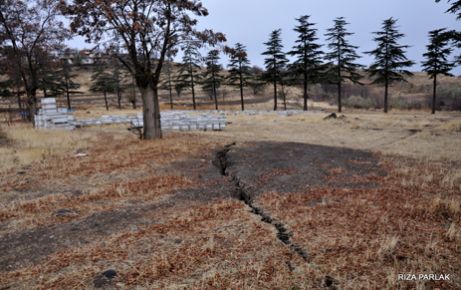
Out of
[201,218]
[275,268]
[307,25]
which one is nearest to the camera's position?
[275,268]

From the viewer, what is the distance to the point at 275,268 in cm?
346

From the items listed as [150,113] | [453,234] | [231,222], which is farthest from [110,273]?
[150,113]

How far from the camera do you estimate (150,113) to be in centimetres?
1366

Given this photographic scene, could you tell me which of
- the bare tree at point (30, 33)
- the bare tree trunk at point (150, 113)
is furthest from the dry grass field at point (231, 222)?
the bare tree at point (30, 33)

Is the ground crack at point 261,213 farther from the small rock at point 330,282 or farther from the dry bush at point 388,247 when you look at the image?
the dry bush at point 388,247

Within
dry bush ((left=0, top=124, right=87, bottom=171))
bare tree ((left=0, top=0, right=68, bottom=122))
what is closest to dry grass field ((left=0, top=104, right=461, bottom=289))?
dry bush ((left=0, top=124, right=87, bottom=171))

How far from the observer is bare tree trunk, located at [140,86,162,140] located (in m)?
13.4

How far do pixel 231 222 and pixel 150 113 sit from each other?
32.2 feet

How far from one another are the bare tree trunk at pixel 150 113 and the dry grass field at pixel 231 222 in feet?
13.9

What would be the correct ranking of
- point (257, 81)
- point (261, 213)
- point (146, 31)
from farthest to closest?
point (257, 81), point (146, 31), point (261, 213)

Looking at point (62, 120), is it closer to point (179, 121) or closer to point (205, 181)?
point (179, 121)

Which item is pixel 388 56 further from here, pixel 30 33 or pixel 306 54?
pixel 30 33

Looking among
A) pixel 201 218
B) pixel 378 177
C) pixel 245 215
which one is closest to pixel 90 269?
Answer: pixel 201 218

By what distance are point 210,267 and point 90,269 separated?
1332mm
